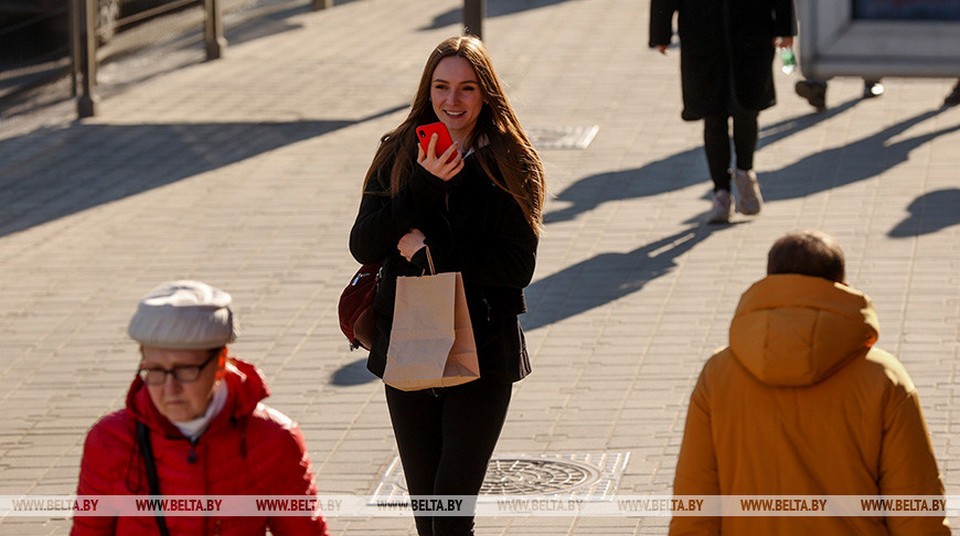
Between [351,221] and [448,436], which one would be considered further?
[351,221]

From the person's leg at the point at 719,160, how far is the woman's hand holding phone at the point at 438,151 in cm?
630

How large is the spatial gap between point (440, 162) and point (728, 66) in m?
6.52

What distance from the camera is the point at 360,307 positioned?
553 centimetres

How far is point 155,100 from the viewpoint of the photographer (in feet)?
53.8

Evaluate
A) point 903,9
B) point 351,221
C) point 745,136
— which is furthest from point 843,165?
point 903,9

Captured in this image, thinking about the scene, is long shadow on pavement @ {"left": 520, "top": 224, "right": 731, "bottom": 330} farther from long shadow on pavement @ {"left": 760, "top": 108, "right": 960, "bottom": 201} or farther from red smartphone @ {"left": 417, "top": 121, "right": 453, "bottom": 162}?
red smartphone @ {"left": 417, "top": 121, "right": 453, "bottom": 162}

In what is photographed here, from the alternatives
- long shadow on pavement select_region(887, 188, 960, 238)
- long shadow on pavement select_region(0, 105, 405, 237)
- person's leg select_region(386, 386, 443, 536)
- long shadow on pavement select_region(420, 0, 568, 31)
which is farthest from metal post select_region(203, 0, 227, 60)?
person's leg select_region(386, 386, 443, 536)

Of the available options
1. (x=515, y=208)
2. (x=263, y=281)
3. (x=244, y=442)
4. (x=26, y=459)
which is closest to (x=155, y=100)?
(x=263, y=281)

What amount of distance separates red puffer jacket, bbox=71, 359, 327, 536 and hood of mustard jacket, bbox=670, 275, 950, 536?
3.14 feet

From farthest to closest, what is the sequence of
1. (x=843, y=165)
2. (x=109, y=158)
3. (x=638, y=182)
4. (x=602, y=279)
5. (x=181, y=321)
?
1. (x=109, y=158)
2. (x=843, y=165)
3. (x=638, y=182)
4. (x=602, y=279)
5. (x=181, y=321)

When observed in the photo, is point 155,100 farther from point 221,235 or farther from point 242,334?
point 242,334

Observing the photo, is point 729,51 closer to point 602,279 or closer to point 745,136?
point 745,136

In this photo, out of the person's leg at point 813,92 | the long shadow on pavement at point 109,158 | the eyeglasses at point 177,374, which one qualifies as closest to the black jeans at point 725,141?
the person's leg at point 813,92

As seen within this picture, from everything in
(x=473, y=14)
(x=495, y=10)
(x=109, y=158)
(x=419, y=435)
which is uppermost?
(x=419, y=435)
